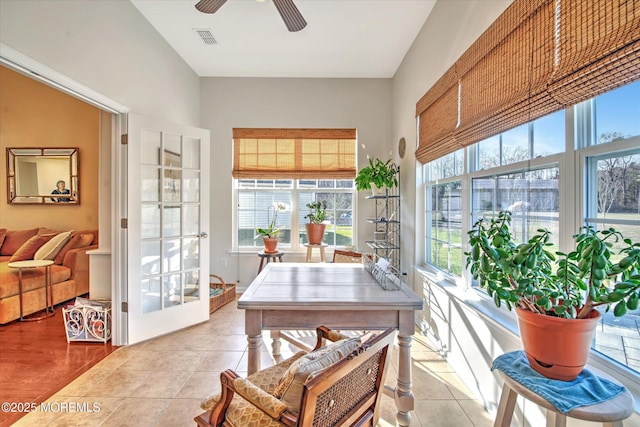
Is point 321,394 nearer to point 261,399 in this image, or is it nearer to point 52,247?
point 261,399

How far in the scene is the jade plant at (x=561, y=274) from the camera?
802 millimetres

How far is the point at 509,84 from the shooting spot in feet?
5.24

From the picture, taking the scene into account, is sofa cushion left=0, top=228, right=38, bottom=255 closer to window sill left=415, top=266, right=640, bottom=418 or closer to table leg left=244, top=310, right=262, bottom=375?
table leg left=244, top=310, right=262, bottom=375

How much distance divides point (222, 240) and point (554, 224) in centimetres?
377

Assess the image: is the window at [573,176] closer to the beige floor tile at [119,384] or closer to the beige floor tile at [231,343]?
the beige floor tile at [231,343]

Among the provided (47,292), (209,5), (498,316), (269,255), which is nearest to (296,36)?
(209,5)

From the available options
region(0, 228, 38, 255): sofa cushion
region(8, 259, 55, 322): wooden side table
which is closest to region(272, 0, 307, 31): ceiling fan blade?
region(8, 259, 55, 322): wooden side table

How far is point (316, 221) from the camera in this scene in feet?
13.3

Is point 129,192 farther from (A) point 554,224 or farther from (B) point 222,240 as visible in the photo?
(A) point 554,224

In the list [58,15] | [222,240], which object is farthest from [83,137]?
[58,15]

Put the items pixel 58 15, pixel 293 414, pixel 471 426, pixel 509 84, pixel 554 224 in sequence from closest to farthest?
pixel 293 414 → pixel 554 224 → pixel 509 84 → pixel 471 426 → pixel 58 15

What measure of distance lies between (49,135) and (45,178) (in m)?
0.65

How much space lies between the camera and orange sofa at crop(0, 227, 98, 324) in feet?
10.1

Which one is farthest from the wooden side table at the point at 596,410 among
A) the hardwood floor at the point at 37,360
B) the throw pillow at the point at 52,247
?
the throw pillow at the point at 52,247
